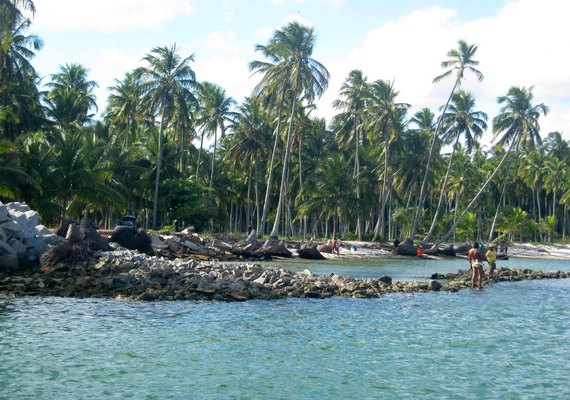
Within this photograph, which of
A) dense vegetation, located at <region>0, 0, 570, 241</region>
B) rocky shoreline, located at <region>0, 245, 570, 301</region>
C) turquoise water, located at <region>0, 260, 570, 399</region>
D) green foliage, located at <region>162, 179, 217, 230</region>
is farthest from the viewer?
green foliage, located at <region>162, 179, 217, 230</region>

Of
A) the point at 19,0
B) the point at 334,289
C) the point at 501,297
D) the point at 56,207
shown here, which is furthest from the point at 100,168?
the point at 501,297

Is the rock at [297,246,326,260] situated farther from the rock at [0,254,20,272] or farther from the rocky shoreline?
the rock at [0,254,20,272]

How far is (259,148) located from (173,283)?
43.5 m

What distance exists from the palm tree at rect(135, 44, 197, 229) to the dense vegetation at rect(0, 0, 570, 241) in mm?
127

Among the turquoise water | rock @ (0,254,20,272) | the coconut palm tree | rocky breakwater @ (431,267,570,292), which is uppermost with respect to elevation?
the coconut palm tree

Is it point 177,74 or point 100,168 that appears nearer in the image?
point 100,168

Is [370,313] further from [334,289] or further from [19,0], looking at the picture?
[19,0]

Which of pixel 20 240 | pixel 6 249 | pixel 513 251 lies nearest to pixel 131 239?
pixel 20 240

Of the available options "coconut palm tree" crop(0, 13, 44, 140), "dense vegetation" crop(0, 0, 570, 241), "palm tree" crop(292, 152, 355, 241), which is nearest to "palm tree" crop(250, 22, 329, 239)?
"dense vegetation" crop(0, 0, 570, 241)

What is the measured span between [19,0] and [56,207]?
13.0 m

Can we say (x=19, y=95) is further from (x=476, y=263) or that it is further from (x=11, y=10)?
(x=476, y=263)

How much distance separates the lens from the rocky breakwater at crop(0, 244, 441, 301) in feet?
69.6

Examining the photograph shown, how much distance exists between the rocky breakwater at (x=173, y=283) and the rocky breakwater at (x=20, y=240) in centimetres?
118

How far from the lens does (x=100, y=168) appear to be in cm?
4247
